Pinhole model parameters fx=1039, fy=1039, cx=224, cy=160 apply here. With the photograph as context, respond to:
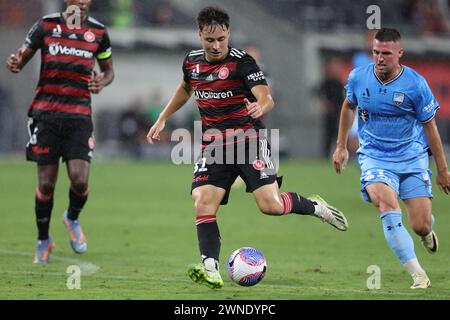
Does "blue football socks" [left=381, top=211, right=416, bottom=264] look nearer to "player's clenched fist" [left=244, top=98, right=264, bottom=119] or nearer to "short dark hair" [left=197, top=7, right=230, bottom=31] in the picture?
"player's clenched fist" [left=244, top=98, right=264, bottom=119]

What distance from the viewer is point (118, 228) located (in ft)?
47.4

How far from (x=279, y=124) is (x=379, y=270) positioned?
22.5 m

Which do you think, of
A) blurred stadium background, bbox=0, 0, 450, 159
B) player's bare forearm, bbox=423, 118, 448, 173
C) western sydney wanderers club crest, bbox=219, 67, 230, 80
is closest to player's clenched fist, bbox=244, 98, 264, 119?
western sydney wanderers club crest, bbox=219, 67, 230, 80

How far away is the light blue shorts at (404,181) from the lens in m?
9.47

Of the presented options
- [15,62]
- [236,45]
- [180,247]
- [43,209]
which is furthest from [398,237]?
[236,45]

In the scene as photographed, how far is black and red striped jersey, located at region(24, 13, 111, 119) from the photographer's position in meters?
11.1

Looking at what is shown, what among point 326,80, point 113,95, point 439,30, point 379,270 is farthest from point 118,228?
point 439,30

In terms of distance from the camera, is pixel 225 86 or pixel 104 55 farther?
pixel 104 55

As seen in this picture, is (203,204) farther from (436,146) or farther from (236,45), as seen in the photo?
(236,45)

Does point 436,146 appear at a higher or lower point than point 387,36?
lower

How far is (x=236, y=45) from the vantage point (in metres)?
32.8

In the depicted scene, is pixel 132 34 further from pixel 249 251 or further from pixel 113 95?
pixel 249 251

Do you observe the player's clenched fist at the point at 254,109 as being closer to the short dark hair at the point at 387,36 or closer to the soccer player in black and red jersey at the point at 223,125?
the soccer player in black and red jersey at the point at 223,125

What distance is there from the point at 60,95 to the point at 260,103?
3058mm
